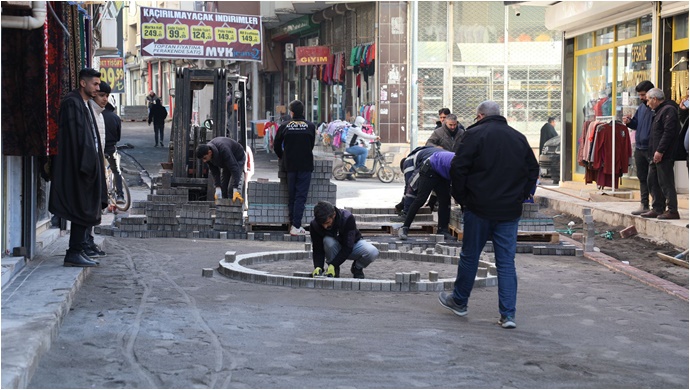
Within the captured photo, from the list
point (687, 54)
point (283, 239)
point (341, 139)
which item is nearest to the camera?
point (283, 239)

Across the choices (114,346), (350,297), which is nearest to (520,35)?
(350,297)

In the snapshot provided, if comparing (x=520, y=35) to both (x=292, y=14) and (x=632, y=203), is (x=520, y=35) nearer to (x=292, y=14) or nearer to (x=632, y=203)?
(x=292, y=14)

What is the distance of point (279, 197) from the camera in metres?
16.2

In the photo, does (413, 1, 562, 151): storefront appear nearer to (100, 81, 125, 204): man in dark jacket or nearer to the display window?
the display window

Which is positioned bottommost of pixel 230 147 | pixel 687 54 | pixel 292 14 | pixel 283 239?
pixel 283 239

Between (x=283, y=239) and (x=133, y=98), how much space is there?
3089 inches

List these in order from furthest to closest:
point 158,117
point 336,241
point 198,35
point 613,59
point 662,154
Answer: point 158,117 < point 198,35 < point 613,59 < point 662,154 < point 336,241

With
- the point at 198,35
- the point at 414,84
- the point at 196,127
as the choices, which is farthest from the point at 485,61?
the point at 196,127

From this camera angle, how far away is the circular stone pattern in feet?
34.9

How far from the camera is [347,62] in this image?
39.4 m

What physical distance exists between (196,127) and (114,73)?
22617 millimetres

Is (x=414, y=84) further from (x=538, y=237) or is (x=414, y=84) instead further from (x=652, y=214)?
(x=538, y=237)

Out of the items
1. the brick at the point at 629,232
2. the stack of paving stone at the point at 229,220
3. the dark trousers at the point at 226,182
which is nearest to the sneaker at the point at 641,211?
the brick at the point at 629,232

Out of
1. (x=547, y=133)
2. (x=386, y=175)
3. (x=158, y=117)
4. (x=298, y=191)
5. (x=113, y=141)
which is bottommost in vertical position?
(x=386, y=175)
